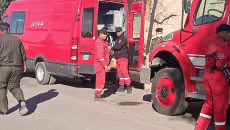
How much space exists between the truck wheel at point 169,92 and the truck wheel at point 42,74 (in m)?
4.89

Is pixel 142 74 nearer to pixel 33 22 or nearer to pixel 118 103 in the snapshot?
pixel 118 103

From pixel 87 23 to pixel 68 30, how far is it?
60 cm

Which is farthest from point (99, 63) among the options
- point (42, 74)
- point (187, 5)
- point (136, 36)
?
point (42, 74)

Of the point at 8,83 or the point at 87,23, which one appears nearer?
the point at 8,83

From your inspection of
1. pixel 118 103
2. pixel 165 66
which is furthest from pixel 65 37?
pixel 165 66

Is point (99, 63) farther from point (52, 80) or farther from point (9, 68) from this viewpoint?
point (52, 80)

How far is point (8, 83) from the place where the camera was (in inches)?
297

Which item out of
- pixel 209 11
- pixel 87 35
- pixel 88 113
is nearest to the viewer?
pixel 209 11

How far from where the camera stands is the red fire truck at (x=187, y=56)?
6.83m

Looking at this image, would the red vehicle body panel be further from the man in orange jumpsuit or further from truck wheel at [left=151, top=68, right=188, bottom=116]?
the man in orange jumpsuit

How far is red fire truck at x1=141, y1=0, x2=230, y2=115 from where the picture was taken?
269 inches

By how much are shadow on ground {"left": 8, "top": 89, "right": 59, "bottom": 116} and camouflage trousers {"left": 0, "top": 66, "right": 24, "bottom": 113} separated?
1.62ft

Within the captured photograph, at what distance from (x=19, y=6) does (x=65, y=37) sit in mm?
3504

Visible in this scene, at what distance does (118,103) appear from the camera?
927 centimetres
